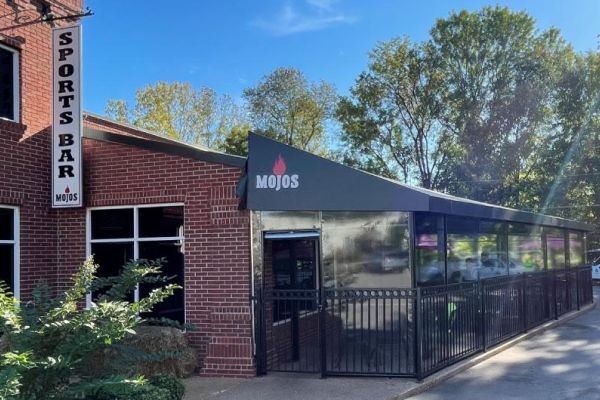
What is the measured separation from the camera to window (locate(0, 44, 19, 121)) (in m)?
9.83

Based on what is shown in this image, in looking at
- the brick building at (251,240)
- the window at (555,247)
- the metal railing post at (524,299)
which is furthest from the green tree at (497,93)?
the brick building at (251,240)

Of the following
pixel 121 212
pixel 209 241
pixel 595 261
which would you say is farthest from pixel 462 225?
pixel 595 261

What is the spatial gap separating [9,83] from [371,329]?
22.7 feet

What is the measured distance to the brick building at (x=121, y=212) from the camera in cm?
915

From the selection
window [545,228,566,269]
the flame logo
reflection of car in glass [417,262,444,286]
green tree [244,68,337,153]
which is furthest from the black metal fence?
green tree [244,68,337,153]

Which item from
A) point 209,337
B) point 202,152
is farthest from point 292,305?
point 202,152

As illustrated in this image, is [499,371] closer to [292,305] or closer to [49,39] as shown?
[292,305]

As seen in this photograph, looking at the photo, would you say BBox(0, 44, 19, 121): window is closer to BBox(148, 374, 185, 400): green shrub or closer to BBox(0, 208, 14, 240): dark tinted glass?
BBox(0, 208, 14, 240): dark tinted glass

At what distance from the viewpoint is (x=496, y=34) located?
3266 cm

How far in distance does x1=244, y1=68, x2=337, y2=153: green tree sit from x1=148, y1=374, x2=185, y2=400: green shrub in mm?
30538

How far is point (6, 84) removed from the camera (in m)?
9.91

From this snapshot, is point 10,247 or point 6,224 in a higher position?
point 6,224

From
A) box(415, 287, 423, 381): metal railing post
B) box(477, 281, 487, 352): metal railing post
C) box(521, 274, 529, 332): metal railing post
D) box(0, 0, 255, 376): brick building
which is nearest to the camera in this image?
box(415, 287, 423, 381): metal railing post

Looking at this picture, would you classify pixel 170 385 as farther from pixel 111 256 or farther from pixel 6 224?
pixel 6 224
